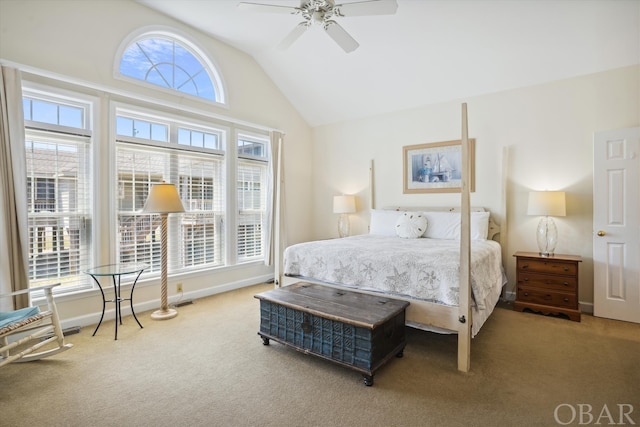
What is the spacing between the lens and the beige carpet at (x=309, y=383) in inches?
72.3

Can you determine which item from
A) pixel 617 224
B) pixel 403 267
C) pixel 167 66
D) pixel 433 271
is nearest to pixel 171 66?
pixel 167 66

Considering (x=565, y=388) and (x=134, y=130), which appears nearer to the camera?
(x=565, y=388)

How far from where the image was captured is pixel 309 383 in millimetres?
2182

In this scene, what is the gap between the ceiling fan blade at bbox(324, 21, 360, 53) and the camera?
2787 millimetres

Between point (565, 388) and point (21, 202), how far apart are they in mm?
4366

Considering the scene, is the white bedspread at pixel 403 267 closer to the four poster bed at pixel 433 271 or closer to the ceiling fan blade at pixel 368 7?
the four poster bed at pixel 433 271

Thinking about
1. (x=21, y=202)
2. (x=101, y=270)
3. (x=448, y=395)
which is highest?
(x=21, y=202)

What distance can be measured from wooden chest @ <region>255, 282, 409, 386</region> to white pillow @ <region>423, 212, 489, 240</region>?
183 centimetres

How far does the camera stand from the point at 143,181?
374 centimetres

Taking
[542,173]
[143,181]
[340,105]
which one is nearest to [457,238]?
[542,173]

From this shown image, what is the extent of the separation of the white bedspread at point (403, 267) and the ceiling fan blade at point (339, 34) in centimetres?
193

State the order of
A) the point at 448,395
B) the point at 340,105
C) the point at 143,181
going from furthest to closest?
the point at 340,105 < the point at 143,181 < the point at 448,395

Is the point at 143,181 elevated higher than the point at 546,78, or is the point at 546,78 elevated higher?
the point at 546,78

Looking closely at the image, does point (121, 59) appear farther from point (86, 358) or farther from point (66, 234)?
point (86, 358)
